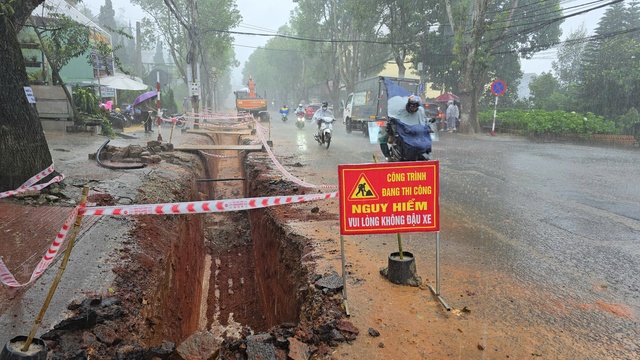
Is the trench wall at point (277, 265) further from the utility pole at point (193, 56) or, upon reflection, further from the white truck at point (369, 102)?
the utility pole at point (193, 56)

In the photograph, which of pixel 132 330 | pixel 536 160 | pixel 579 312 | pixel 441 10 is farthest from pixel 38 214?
pixel 441 10

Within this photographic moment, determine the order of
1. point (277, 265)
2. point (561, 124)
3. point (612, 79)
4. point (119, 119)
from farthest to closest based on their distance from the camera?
1. point (612, 79)
2. point (119, 119)
3. point (561, 124)
4. point (277, 265)

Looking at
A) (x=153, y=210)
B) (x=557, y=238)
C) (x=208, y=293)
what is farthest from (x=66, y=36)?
(x=557, y=238)

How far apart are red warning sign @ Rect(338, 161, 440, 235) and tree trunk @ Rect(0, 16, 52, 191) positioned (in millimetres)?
4939

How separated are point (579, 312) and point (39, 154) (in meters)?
6.85

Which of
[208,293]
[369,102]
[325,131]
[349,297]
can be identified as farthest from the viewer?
[369,102]

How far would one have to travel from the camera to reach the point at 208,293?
6723mm

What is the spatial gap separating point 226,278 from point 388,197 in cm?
446

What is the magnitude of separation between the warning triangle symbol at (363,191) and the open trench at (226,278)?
1217mm

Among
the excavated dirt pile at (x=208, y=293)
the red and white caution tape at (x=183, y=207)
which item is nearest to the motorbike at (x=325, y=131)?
the excavated dirt pile at (x=208, y=293)

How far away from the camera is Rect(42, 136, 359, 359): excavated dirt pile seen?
2.91m

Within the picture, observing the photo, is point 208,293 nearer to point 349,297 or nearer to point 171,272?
point 171,272

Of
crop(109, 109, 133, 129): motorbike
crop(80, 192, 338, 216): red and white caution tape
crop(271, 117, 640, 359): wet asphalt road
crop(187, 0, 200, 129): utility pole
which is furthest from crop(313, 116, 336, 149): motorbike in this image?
crop(80, 192, 338, 216): red and white caution tape

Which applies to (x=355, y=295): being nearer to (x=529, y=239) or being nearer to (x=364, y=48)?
(x=529, y=239)
